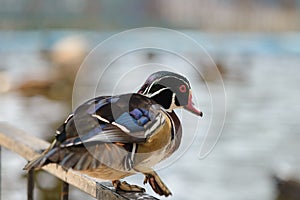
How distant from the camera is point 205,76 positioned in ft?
2.04

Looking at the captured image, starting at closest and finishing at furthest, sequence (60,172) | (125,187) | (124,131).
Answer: (124,131) → (125,187) → (60,172)

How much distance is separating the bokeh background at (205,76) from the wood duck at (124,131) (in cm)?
3

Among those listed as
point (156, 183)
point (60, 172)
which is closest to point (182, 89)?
point (156, 183)

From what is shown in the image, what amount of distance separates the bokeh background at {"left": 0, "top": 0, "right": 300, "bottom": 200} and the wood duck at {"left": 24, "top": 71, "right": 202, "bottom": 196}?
3cm

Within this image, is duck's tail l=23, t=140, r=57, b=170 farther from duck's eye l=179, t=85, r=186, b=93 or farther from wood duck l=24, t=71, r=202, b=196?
duck's eye l=179, t=85, r=186, b=93

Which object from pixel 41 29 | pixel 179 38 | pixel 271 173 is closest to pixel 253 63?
pixel 41 29

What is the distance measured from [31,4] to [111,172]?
16.6m

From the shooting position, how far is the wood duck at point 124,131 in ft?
1.85

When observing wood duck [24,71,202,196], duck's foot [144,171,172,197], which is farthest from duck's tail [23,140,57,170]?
duck's foot [144,171,172,197]

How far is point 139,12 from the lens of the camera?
17.0 m

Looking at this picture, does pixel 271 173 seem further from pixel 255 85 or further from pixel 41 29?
pixel 41 29

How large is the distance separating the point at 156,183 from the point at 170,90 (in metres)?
0.11

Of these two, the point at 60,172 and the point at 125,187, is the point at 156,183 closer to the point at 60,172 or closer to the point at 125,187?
the point at 125,187

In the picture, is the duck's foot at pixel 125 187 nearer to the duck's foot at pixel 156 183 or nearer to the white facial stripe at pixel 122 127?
the duck's foot at pixel 156 183
